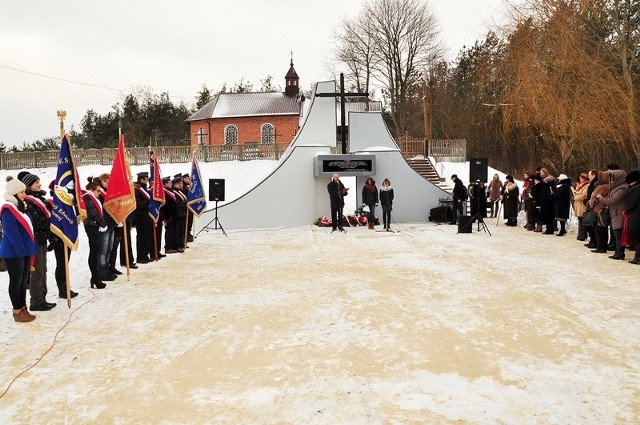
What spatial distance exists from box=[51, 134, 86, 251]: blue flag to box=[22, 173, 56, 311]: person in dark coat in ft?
0.47

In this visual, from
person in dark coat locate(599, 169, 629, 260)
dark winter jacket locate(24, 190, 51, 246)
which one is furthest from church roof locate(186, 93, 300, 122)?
dark winter jacket locate(24, 190, 51, 246)

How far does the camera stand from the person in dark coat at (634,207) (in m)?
8.62

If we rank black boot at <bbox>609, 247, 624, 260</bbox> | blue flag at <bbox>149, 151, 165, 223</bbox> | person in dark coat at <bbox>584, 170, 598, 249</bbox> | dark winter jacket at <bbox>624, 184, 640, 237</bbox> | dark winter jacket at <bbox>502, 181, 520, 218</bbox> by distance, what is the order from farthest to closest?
dark winter jacket at <bbox>502, 181, 520, 218</bbox> → person in dark coat at <bbox>584, 170, 598, 249</bbox> → blue flag at <bbox>149, 151, 165, 223</bbox> → black boot at <bbox>609, 247, 624, 260</bbox> → dark winter jacket at <bbox>624, 184, 640, 237</bbox>

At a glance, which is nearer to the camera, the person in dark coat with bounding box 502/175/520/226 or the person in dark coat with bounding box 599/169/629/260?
the person in dark coat with bounding box 599/169/629/260

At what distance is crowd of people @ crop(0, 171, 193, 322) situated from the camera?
5.77m

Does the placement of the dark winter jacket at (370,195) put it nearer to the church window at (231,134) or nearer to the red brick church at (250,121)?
the red brick church at (250,121)

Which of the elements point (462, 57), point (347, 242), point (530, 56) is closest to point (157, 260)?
point (347, 242)

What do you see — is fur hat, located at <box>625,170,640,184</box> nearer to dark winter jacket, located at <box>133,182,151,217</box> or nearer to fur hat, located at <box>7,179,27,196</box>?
dark winter jacket, located at <box>133,182,151,217</box>

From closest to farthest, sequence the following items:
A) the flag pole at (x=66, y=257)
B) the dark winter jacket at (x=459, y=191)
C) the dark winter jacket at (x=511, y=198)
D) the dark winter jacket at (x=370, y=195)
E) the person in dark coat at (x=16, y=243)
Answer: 1. the person in dark coat at (x=16, y=243)
2. the flag pole at (x=66, y=257)
3. the dark winter jacket at (x=370, y=195)
4. the dark winter jacket at (x=511, y=198)
5. the dark winter jacket at (x=459, y=191)

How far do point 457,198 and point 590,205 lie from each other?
20.2ft

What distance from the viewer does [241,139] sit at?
4319 centimetres

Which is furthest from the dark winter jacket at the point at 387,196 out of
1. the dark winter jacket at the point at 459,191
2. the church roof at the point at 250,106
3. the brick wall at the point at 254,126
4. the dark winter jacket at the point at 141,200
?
the church roof at the point at 250,106

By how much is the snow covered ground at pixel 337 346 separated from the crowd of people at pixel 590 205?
0.77m

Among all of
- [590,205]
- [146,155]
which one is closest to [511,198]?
[590,205]
